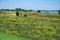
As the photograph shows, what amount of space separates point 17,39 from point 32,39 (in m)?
1.54

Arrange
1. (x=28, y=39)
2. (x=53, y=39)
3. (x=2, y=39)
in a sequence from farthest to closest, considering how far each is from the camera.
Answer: (x=53, y=39) < (x=28, y=39) < (x=2, y=39)

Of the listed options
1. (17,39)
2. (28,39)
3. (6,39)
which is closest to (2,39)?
(6,39)

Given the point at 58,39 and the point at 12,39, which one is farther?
the point at 58,39

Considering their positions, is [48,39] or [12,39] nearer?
[12,39]

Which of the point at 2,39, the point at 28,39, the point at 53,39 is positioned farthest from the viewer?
the point at 53,39

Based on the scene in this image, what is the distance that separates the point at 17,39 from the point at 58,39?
4.45 meters

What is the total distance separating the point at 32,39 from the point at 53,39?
96.7 inches

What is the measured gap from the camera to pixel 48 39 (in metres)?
17.4

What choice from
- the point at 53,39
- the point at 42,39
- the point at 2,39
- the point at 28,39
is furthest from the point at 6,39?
the point at 53,39

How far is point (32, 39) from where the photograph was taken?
1652cm

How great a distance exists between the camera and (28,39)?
16453 mm

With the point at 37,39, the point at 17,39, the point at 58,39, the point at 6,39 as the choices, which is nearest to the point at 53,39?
the point at 58,39

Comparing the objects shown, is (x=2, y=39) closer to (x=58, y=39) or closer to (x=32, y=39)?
(x=32, y=39)

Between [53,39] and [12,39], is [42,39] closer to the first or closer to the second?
[53,39]
